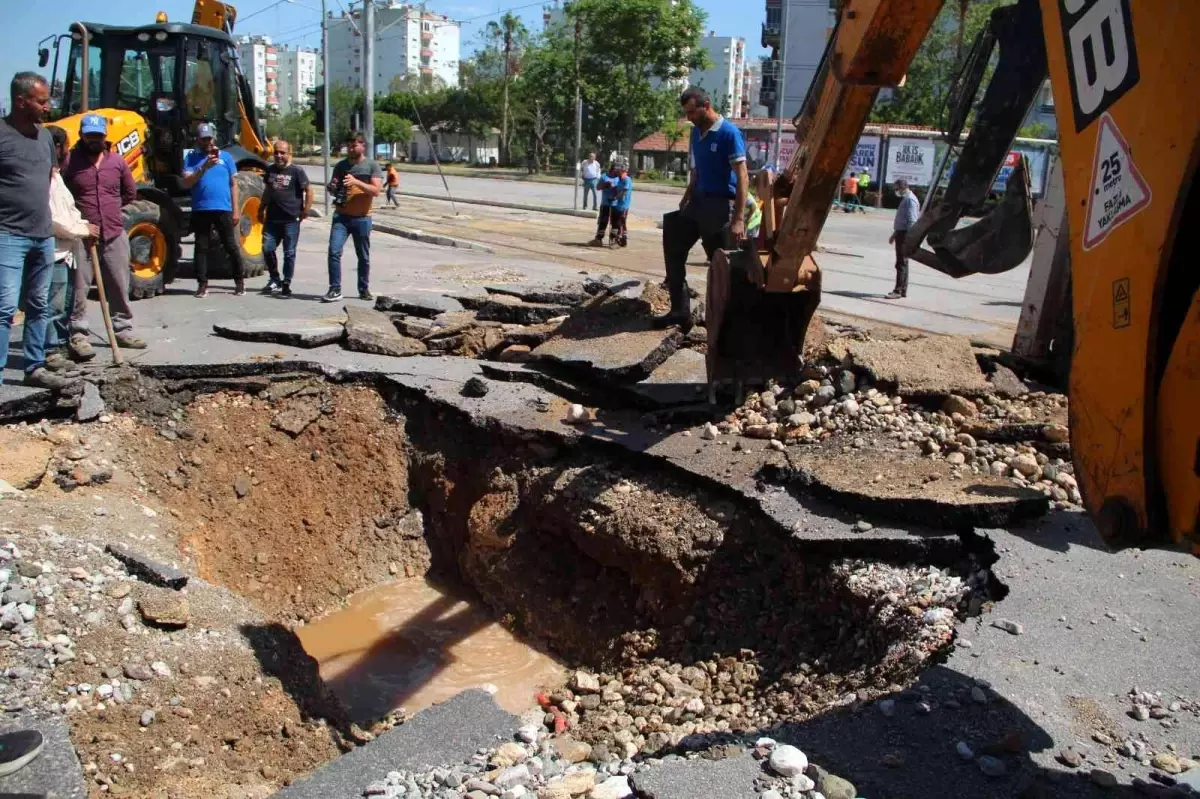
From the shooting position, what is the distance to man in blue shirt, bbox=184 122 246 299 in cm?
992

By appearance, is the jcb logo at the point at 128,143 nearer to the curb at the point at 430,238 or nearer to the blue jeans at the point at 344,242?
the blue jeans at the point at 344,242

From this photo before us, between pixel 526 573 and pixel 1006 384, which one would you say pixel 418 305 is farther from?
pixel 1006 384

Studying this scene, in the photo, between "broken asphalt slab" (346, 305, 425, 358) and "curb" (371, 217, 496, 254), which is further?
"curb" (371, 217, 496, 254)

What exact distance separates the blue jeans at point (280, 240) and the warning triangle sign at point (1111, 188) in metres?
8.98

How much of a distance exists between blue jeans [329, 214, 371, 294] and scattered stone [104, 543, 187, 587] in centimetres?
519

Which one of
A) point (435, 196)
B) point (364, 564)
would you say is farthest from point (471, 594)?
point (435, 196)

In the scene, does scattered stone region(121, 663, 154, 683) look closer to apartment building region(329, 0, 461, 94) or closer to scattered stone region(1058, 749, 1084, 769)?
scattered stone region(1058, 749, 1084, 769)

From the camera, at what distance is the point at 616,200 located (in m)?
18.1

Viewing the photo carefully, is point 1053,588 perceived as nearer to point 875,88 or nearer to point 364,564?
point 875,88

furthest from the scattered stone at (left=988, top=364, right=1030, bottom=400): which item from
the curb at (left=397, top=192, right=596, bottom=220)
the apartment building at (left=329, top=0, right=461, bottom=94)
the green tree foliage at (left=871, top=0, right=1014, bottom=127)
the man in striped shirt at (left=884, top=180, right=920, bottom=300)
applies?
the apartment building at (left=329, top=0, right=461, bottom=94)

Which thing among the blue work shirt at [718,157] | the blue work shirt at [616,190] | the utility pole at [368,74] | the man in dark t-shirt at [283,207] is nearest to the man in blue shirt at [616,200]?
the blue work shirt at [616,190]

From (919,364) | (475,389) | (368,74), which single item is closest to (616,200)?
(368,74)

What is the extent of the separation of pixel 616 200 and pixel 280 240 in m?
8.71

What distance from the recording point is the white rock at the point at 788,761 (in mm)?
3084
